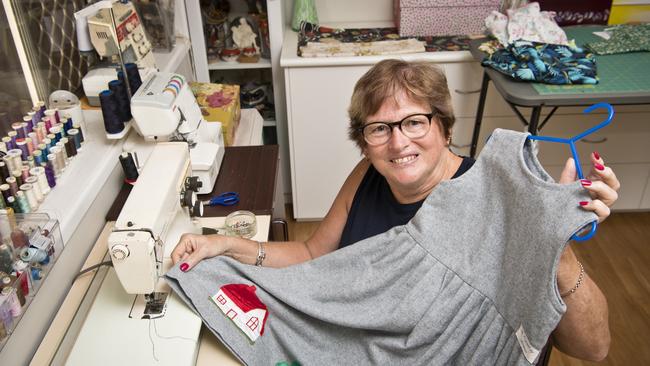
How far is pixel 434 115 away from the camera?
1369 mm

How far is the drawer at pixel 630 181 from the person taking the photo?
2.91m

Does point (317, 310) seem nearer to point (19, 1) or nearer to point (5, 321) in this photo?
point (5, 321)

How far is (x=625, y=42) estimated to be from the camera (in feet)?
8.02

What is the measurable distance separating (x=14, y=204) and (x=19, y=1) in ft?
2.50

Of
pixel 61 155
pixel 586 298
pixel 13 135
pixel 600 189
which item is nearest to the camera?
pixel 600 189

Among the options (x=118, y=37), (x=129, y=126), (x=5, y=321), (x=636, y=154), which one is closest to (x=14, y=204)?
(x=5, y=321)

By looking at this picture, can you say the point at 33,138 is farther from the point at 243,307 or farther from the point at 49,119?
the point at 243,307

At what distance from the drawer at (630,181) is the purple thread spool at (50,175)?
239cm

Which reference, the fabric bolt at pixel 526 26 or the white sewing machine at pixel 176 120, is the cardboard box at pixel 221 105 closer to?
the white sewing machine at pixel 176 120

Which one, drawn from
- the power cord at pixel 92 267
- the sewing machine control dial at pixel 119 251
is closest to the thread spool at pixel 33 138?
the power cord at pixel 92 267

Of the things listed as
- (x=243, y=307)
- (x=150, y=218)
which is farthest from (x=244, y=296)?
(x=150, y=218)

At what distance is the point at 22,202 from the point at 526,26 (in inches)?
85.4

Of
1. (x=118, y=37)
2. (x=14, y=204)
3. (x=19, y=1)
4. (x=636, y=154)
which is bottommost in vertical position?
(x=636, y=154)

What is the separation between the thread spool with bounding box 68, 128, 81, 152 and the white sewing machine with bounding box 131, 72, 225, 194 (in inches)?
7.1
